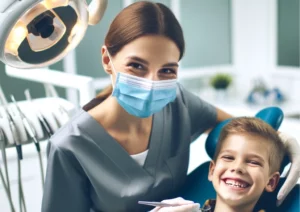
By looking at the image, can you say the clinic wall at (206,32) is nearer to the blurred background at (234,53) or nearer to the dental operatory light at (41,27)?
the blurred background at (234,53)

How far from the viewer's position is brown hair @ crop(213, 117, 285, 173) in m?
1.14

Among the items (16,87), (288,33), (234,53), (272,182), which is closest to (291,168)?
(272,182)

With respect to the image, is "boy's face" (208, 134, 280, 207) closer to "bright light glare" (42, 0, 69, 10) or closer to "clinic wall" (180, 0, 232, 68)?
"bright light glare" (42, 0, 69, 10)

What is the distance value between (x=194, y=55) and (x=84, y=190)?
2952mm

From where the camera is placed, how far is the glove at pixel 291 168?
1123 millimetres

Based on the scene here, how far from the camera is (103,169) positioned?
1.16 meters

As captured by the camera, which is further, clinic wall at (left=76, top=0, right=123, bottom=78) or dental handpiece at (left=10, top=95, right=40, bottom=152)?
clinic wall at (left=76, top=0, right=123, bottom=78)

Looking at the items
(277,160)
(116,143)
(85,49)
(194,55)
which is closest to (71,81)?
(116,143)

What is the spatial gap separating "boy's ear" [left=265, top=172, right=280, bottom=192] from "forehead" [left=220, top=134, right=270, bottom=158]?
7 cm

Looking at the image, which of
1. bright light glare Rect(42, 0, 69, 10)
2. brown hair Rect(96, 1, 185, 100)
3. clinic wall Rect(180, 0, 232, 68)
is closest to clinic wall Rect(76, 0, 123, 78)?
clinic wall Rect(180, 0, 232, 68)

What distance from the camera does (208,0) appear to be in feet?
12.9

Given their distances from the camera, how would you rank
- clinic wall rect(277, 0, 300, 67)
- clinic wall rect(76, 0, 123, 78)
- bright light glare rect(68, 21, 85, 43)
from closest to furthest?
bright light glare rect(68, 21, 85, 43), clinic wall rect(76, 0, 123, 78), clinic wall rect(277, 0, 300, 67)

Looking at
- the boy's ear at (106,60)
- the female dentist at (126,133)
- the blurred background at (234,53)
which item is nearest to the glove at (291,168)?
the female dentist at (126,133)

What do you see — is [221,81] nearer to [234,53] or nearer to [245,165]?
[234,53]
